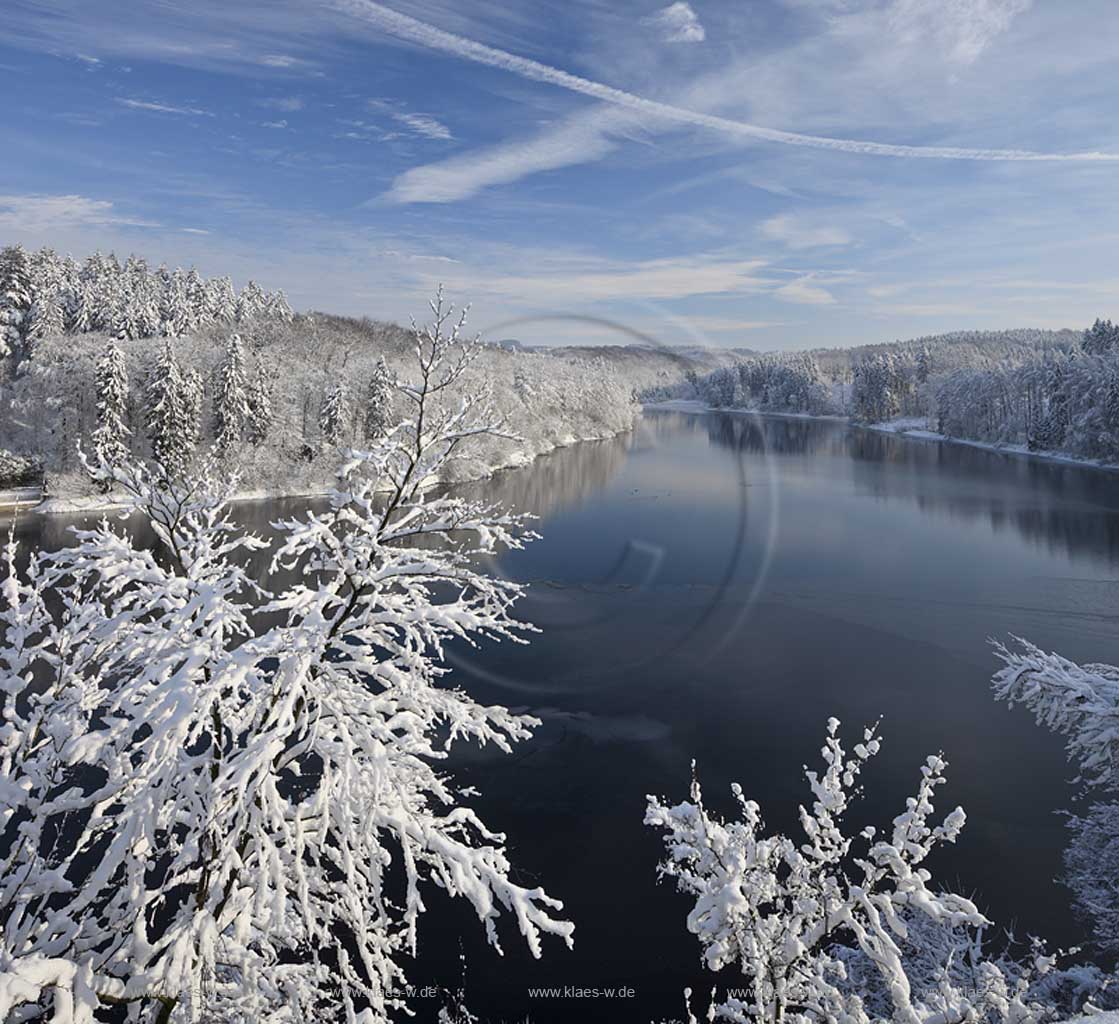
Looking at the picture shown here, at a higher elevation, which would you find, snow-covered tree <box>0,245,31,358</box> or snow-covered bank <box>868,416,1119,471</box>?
snow-covered tree <box>0,245,31,358</box>

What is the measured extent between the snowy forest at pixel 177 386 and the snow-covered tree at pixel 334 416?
0.10 meters

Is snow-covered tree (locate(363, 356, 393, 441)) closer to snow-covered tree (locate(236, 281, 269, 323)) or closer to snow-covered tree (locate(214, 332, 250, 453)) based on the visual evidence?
snow-covered tree (locate(214, 332, 250, 453))

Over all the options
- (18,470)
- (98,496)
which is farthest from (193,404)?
(98,496)

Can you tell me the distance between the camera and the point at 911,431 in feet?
361

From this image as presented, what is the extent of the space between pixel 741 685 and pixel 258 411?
49.4 m

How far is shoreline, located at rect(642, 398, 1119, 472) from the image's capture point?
2899 inches

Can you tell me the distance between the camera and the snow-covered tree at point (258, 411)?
2312 inches

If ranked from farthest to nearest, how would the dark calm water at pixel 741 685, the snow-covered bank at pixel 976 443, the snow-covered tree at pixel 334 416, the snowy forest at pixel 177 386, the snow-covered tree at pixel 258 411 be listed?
the snow-covered bank at pixel 976 443 < the snow-covered tree at pixel 334 416 < the snow-covered tree at pixel 258 411 < the snowy forest at pixel 177 386 < the dark calm water at pixel 741 685

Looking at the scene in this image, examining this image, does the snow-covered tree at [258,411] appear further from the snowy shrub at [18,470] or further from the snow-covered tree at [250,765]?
the snow-covered tree at [250,765]

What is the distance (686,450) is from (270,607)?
277 feet

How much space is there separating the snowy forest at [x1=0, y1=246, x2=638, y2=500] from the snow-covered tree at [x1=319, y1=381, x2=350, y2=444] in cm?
10

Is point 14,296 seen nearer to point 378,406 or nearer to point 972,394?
point 378,406

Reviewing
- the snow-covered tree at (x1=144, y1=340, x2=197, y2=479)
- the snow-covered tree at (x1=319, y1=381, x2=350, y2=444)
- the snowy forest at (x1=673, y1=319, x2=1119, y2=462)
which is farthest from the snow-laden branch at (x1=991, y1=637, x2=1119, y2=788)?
the snowy forest at (x1=673, y1=319, x2=1119, y2=462)

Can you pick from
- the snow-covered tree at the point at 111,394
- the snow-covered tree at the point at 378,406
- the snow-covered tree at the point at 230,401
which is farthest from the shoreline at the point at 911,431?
the snow-covered tree at the point at 111,394
